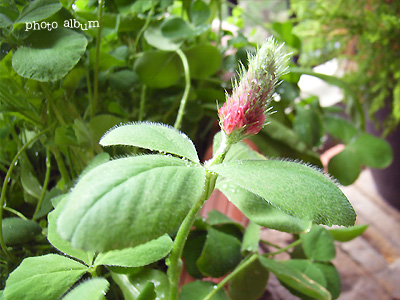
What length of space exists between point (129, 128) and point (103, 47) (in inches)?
12.9

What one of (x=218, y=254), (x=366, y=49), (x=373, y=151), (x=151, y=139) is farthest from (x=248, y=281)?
(x=366, y=49)

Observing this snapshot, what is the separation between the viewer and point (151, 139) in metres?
0.25

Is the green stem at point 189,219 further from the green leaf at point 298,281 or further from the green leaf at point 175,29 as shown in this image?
the green leaf at point 175,29

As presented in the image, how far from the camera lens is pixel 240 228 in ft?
1.57

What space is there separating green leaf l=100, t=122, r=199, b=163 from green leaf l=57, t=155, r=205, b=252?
0.03 m

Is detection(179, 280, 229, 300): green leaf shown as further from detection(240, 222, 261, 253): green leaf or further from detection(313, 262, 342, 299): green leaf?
detection(313, 262, 342, 299): green leaf

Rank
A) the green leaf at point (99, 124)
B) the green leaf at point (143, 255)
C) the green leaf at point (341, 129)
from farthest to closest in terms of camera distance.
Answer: the green leaf at point (341, 129) < the green leaf at point (99, 124) < the green leaf at point (143, 255)

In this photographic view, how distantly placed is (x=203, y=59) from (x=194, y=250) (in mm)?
307

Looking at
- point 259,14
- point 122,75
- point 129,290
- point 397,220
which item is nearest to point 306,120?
point 122,75

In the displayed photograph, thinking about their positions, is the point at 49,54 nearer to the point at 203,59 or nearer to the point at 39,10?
the point at 39,10

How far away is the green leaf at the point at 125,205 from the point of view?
0.57 ft

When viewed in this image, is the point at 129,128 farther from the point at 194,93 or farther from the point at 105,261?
the point at 194,93

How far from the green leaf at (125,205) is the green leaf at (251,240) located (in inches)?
8.7

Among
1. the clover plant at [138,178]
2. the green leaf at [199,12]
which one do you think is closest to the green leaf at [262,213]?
the clover plant at [138,178]
